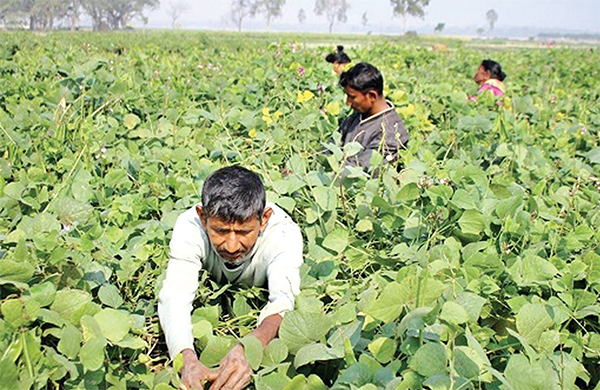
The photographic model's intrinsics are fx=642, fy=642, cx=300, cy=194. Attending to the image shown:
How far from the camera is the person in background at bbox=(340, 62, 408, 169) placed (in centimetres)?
337

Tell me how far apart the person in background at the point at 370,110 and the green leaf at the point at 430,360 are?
6.38ft

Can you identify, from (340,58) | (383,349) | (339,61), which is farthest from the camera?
(340,58)

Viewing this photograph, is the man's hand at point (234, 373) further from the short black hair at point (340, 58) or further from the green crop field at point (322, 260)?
the short black hair at point (340, 58)

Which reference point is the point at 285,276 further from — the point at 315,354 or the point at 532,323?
the point at 532,323

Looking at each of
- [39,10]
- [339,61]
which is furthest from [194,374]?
[39,10]

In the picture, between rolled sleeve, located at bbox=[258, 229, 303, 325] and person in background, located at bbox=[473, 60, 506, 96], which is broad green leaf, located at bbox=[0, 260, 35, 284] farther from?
person in background, located at bbox=[473, 60, 506, 96]

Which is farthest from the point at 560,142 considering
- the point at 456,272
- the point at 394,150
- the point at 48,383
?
the point at 48,383

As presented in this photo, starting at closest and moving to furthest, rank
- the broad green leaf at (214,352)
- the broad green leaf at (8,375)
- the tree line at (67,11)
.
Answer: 1. the broad green leaf at (8,375)
2. the broad green leaf at (214,352)
3. the tree line at (67,11)

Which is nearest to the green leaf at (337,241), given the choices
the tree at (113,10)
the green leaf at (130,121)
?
the green leaf at (130,121)

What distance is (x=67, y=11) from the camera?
65562 mm

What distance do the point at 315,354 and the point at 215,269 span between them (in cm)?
69

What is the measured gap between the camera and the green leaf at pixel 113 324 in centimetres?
151

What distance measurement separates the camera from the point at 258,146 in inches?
145

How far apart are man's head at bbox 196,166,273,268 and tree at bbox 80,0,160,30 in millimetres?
76554
